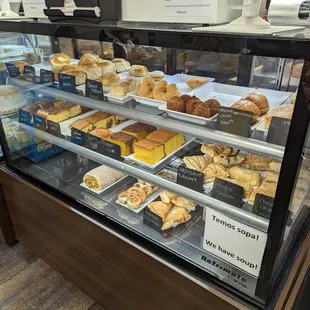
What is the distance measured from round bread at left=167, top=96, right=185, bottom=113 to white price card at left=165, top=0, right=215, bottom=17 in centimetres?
30

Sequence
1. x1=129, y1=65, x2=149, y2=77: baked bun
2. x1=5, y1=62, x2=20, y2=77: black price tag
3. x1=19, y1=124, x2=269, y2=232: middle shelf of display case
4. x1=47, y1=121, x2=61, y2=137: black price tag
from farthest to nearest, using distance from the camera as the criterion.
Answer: x1=5, y1=62, x2=20, y2=77: black price tag, x1=47, y1=121, x2=61, y2=137: black price tag, x1=129, y1=65, x2=149, y2=77: baked bun, x1=19, y1=124, x2=269, y2=232: middle shelf of display case

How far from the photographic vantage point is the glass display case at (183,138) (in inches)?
35.4

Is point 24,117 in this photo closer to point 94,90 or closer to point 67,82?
point 67,82

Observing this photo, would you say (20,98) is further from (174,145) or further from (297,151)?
(297,151)

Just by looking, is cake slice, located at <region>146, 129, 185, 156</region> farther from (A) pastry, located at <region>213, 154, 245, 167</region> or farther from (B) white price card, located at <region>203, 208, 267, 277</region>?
(B) white price card, located at <region>203, 208, 267, 277</region>

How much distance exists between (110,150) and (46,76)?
0.54m

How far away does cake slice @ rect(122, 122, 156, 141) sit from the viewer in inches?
59.0

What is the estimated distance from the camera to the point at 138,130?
1526 millimetres

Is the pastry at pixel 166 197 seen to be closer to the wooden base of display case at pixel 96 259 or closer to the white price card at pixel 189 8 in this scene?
the wooden base of display case at pixel 96 259

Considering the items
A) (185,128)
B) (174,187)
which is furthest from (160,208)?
(185,128)

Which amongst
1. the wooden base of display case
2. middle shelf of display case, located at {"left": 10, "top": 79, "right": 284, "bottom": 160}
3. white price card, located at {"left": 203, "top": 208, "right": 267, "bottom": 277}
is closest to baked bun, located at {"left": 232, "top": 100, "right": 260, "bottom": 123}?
middle shelf of display case, located at {"left": 10, "top": 79, "right": 284, "bottom": 160}

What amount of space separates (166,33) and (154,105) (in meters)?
0.44

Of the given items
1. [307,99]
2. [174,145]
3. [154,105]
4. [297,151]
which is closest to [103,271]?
[174,145]

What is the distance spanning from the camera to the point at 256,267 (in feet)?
3.41
